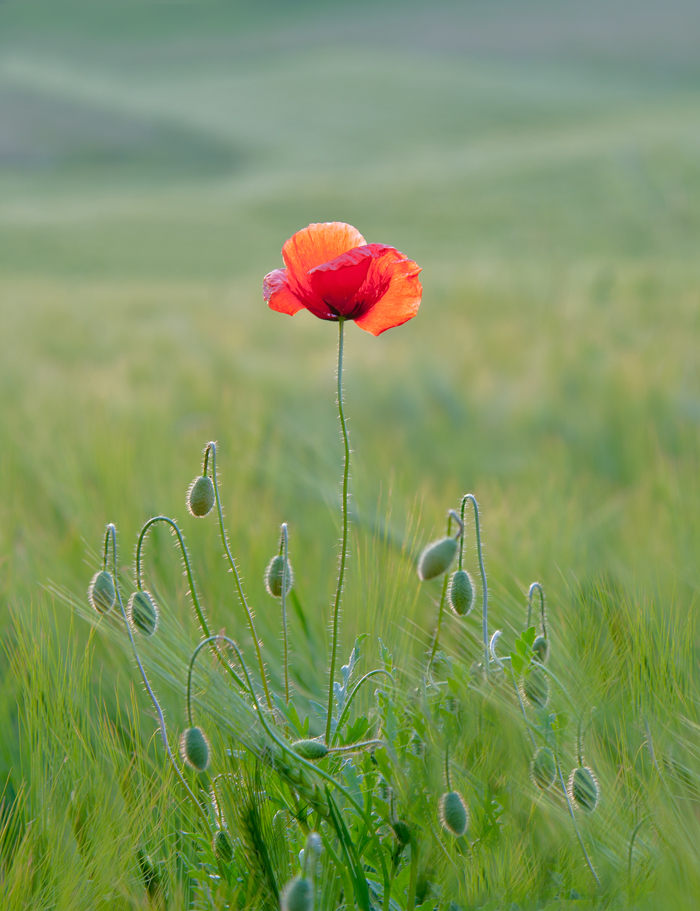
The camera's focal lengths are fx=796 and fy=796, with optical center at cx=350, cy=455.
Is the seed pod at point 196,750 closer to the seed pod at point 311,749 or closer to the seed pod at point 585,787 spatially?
the seed pod at point 311,749

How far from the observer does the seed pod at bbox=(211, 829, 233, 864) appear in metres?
0.74

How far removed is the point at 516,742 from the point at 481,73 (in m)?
34.6

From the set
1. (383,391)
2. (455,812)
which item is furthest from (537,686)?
(383,391)

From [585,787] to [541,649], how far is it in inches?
5.8

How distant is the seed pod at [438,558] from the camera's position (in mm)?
714

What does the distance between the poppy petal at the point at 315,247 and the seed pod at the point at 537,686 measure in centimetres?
45

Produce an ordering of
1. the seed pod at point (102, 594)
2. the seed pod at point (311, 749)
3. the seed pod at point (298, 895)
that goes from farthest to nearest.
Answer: the seed pod at point (102, 594) → the seed pod at point (311, 749) → the seed pod at point (298, 895)

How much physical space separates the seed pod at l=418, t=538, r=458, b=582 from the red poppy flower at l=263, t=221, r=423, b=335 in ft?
0.75

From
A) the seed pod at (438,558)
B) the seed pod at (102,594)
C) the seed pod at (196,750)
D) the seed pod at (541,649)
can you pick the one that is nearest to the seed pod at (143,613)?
the seed pod at (102,594)

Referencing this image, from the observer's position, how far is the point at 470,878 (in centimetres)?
76

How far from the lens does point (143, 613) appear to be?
797 mm

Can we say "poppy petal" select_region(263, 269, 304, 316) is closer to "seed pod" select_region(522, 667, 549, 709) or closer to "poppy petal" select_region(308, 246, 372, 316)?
"poppy petal" select_region(308, 246, 372, 316)

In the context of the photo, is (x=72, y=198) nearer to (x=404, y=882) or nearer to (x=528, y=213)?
(x=528, y=213)

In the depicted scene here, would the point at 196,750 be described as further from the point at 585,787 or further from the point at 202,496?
the point at 585,787
